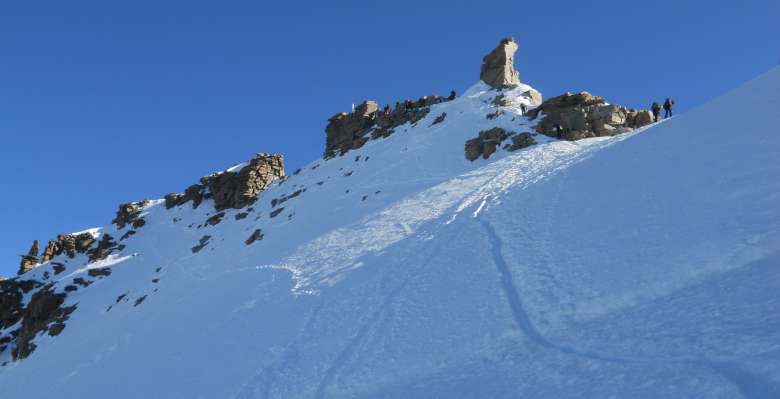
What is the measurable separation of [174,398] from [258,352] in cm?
272

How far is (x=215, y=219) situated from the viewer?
5659cm

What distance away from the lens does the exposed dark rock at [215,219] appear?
183ft

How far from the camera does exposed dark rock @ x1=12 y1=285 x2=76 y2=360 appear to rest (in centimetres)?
4186

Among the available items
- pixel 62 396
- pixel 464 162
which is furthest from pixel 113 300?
pixel 464 162

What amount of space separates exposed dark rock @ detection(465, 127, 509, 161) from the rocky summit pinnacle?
59.7ft

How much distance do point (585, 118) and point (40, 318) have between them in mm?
55699

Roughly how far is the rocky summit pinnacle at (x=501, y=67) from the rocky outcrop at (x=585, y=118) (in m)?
15.6

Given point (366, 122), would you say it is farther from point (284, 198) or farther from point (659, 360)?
point (659, 360)

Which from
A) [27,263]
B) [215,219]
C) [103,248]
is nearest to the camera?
[215,219]

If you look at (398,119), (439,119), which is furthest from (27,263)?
(439,119)

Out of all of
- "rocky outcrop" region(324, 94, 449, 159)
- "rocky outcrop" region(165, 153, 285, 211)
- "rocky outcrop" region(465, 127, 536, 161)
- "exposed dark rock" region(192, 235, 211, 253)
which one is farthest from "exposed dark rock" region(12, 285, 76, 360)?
"rocky outcrop" region(465, 127, 536, 161)

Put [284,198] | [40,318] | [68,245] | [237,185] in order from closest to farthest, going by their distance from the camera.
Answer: [40,318]
[284,198]
[237,185]
[68,245]

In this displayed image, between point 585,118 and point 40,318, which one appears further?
point 40,318

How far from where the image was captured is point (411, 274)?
1549 cm
